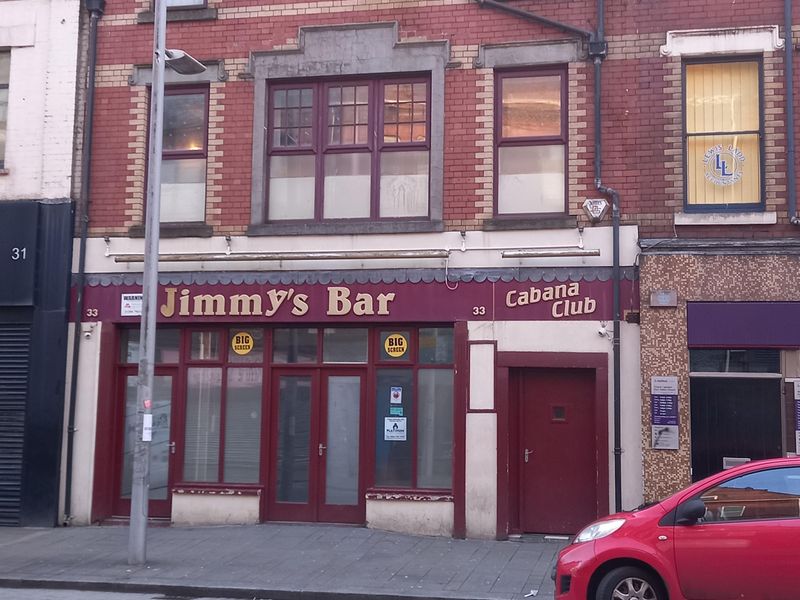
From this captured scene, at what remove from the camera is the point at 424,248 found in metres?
12.6

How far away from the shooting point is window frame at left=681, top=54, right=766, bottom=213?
Result: 11883 millimetres

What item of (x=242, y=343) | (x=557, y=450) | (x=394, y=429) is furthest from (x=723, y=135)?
(x=242, y=343)

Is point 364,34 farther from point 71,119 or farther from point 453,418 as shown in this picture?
point 453,418

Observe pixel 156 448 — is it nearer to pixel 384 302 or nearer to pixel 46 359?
pixel 46 359

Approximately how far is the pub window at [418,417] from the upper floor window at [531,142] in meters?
2.12

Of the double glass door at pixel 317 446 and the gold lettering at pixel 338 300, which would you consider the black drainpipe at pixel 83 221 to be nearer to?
the double glass door at pixel 317 446

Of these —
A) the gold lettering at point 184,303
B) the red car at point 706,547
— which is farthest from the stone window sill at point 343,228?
the red car at point 706,547

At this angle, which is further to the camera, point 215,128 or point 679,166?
point 215,128

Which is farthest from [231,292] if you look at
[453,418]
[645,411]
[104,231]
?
[645,411]

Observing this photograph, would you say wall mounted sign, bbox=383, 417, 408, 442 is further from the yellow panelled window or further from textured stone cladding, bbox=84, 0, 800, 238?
the yellow panelled window

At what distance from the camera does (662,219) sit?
11992mm

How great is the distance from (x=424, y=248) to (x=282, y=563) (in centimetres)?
458

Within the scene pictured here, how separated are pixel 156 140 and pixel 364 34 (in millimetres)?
3733

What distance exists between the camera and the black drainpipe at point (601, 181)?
11.8 metres
